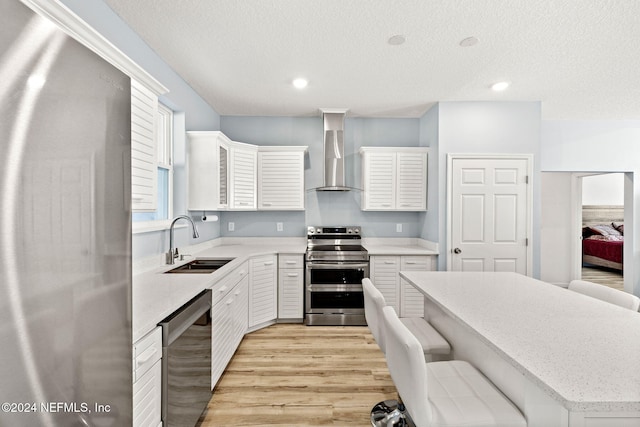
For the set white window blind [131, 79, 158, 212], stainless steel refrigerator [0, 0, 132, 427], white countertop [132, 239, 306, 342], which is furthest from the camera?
white window blind [131, 79, 158, 212]

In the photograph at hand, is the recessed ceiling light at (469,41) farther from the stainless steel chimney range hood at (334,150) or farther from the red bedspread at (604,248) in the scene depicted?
the red bedspread at (604,248)

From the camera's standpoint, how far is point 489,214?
3.63 meters

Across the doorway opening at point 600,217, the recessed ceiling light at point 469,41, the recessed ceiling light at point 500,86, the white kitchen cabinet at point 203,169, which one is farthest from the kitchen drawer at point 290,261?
the doorway opening at point 600,217

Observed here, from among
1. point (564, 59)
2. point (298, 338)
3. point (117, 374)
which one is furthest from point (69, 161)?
point (564, 59)

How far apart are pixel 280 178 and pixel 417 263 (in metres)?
2.01

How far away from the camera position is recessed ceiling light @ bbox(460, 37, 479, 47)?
7.49 ft

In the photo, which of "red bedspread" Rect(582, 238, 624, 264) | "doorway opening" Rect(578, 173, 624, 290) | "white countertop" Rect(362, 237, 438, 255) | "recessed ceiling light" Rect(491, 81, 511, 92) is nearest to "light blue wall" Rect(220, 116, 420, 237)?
"white countertop" Rect(362, 237, 438, 255)

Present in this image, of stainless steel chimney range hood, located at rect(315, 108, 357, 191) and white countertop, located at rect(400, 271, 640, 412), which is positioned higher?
stainless steel chimney range hood, located at rect(315, 108, 357, 191)

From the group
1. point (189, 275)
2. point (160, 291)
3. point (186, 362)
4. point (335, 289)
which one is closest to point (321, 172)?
point (335, 289)

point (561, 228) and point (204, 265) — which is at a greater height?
point (561, 228)

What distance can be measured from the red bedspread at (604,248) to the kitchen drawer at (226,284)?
7.77m

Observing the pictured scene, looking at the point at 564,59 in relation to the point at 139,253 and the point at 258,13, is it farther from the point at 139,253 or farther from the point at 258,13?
the point at 139,253

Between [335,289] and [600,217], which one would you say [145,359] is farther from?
[600,217]

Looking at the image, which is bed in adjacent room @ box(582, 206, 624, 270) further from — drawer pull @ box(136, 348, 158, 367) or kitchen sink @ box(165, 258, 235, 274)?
drawer pull @ box(136, 348, 158, 367)
